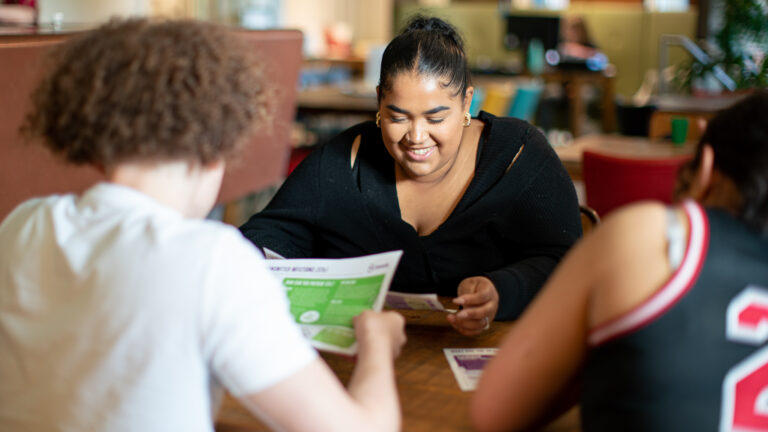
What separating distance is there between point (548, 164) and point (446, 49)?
1.18ft

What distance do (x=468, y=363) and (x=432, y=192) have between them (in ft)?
2.06

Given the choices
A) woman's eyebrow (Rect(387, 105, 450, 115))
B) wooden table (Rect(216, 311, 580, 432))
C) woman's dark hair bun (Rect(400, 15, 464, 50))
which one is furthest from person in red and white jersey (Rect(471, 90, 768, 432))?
woman's dark hair bun (Rect(400, 15, 464, 50))

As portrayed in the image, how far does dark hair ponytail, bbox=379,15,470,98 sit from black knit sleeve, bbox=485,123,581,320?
0.77 ft

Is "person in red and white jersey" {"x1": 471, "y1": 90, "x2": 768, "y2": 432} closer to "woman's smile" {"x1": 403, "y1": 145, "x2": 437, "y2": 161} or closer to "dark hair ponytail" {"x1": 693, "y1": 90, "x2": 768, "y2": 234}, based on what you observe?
"dark hair ponytail" {"x1": 693, "y1": 90, "x2": 768, "y2": 234}

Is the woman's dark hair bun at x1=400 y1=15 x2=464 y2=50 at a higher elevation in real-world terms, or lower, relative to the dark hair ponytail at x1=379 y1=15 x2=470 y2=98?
higher

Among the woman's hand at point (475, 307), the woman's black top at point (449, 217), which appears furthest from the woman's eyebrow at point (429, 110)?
the woman's hand at point (475, 307)

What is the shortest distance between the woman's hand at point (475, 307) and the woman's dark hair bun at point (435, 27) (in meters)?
0.65

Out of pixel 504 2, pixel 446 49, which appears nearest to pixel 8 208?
pixel 446 49

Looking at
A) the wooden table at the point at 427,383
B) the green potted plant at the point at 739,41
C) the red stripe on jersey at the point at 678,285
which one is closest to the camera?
the red stripe on jersey at the point at 678,285

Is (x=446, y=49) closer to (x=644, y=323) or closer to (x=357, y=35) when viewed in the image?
(x=644, y=323)

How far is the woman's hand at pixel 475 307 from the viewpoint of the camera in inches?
54.4

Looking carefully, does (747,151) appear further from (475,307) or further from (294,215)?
(294,215)

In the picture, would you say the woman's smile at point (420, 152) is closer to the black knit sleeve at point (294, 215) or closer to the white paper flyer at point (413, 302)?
the black knit sleeve at point (294, 215)

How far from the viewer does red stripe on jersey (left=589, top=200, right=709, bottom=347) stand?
819 millimetres
